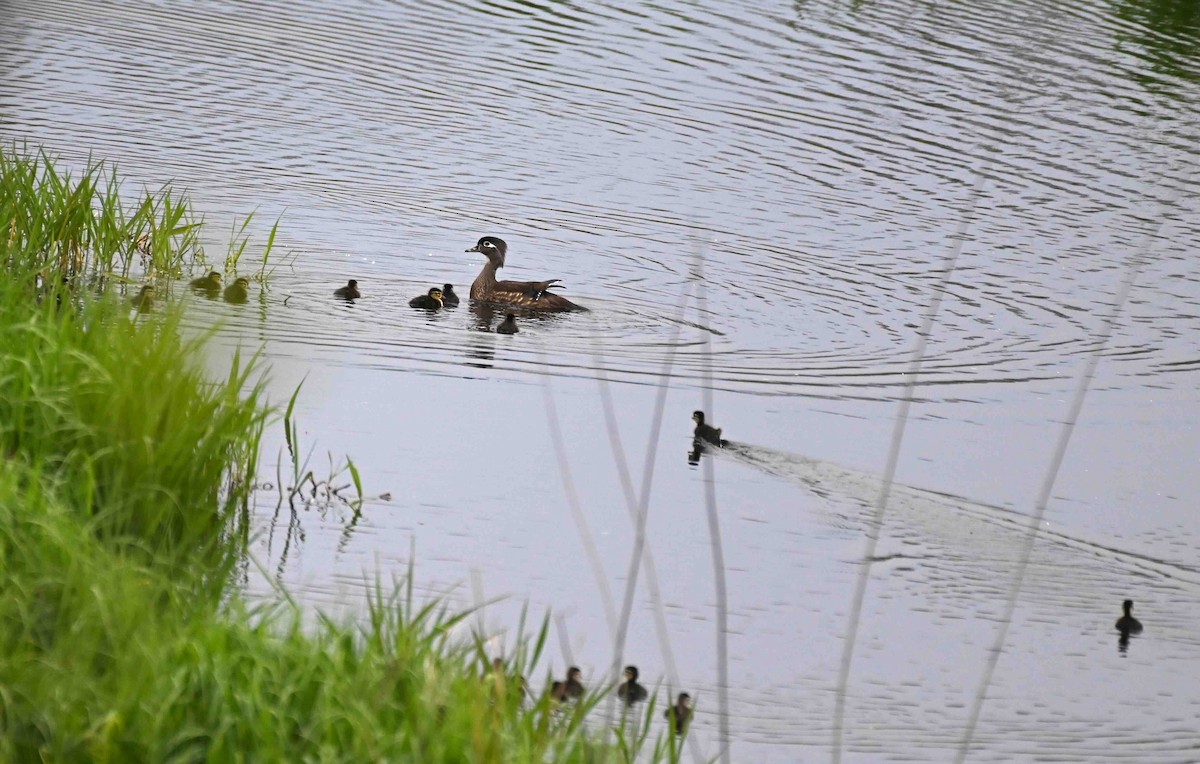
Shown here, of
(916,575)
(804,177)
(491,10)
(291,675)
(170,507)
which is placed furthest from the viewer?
(491,10)

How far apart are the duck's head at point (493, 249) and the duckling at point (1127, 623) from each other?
6.58 meters

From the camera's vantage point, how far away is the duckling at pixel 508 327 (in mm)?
12818

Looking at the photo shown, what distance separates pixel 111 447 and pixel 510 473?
10.0 ft

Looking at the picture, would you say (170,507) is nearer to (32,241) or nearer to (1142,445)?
(32,241)

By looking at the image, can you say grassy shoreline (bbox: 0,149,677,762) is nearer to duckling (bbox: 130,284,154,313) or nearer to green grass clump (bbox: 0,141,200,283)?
green grass clump (bbox: 0,141,200,283)

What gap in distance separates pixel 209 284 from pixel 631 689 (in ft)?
20.7

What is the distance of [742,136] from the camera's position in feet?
64.6

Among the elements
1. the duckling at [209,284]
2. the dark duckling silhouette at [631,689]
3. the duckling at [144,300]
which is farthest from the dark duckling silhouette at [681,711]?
the duckling at [209,284]

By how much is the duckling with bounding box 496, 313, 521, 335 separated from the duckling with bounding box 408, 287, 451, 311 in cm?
51

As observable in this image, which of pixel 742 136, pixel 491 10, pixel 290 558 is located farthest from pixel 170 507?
pixel 491 10

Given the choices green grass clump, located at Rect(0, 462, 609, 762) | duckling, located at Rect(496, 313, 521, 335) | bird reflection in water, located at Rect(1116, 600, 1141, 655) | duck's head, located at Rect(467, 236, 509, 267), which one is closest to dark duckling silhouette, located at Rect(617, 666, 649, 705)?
green grass clump, located at Rect(0, 462, 609, 762)

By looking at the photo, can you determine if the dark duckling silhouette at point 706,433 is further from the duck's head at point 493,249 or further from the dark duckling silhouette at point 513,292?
the duck's head at point 493,249

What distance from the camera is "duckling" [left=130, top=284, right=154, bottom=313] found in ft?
37.7

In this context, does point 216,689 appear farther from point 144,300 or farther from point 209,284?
point 209,284
